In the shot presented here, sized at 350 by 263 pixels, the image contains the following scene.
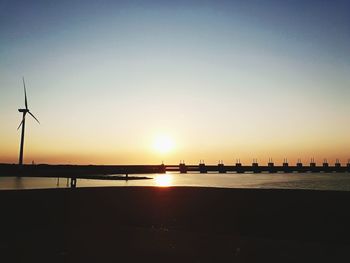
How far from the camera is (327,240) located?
12.0 m

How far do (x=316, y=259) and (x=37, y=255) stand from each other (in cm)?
815

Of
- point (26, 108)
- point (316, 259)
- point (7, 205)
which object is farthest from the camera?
point (26, 108)

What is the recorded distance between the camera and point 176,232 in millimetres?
13328

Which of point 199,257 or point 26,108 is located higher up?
point 26,108

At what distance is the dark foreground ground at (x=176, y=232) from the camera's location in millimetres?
9453

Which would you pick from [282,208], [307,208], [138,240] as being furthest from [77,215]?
[307,208]

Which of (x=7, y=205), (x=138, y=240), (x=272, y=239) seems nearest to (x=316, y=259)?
(x=272, y=239)

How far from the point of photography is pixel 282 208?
20.1m

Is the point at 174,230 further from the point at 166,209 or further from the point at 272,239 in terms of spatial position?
the point at 166,209

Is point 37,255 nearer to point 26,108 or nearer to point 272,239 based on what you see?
point 272,239

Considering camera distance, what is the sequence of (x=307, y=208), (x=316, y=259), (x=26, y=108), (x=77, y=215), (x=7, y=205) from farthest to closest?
(x=26, y=108) < (x=7, y=205) < (x=307, y=208) < (x=77, y=215) < (x=316, y=259)

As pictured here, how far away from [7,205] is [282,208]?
716 inches

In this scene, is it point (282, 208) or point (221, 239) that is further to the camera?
point (282, 208)

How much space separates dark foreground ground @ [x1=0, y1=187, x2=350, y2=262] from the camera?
9.45 meters
